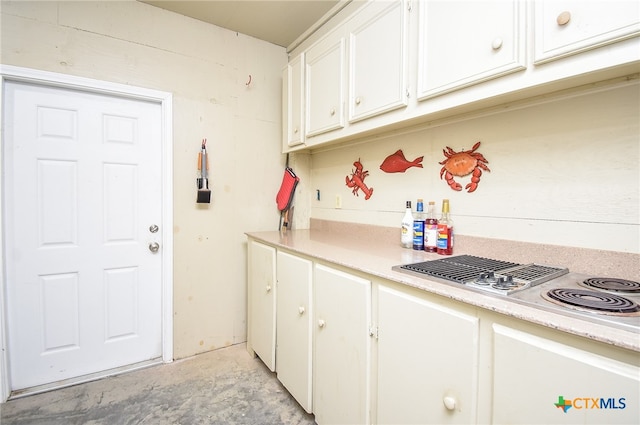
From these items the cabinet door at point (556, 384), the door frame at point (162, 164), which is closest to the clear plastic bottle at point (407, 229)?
the cabinet door at point (556, 384)

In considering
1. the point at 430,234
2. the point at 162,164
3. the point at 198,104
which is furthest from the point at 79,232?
the point at 430,234

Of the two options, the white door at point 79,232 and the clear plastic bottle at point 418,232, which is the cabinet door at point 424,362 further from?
the white door at point 79,232

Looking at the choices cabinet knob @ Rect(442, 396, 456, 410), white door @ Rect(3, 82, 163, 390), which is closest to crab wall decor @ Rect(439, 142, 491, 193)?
cabinet knob @ Rect(442, 396, 456, 410)

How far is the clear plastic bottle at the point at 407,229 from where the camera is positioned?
1.65m

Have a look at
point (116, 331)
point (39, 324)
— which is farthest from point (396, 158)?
point (39, 324)

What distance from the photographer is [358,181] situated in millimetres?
2152

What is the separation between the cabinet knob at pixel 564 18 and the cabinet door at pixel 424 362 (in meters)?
0.94

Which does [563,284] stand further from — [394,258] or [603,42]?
[603,42]

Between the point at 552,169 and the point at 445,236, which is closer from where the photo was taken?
the point at 552,169

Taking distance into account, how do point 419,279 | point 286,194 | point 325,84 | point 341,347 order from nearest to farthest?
point 419,279, point 341,347, point 325,84, point 286,194

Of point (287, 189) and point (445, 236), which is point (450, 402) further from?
point (287, 189)

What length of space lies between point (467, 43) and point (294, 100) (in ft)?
4.52

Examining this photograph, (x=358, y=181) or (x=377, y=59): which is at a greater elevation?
(x=377, y=59)

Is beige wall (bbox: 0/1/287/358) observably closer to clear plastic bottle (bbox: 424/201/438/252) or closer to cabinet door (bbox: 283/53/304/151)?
cabinet door (bbox: 283/53/304/151)
